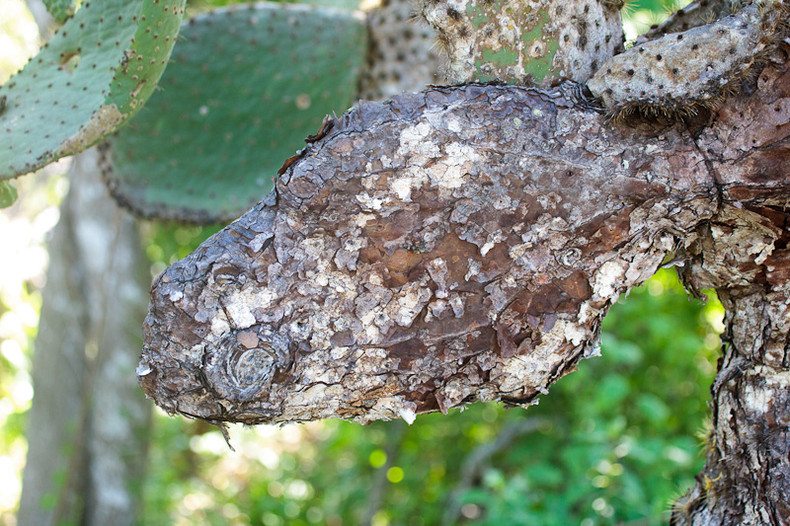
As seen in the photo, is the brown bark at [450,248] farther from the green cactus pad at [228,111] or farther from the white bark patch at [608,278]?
the green cactus pad at [228,111]

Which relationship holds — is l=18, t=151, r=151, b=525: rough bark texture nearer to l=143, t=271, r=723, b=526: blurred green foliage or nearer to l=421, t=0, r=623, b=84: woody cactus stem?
l=143, t=271, r=723, b=526: blurred green foliage

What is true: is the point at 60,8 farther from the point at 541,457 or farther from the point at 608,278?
the point at 541,457

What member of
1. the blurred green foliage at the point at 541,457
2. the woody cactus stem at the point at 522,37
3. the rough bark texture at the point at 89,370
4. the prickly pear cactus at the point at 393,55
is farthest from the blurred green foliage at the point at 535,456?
the woody cactus stem at the point at 522,37

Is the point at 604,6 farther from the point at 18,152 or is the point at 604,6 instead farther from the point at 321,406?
the point at 18,152

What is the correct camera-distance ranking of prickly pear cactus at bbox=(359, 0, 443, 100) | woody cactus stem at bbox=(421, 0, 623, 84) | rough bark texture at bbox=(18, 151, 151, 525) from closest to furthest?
woody cactus stem at bbox=(421, 0, 623, 84) → prickly pear cactus at bbox=(359, 0, 443, 100) → rough bark texture at bbox=(18, 151, 151, 525)

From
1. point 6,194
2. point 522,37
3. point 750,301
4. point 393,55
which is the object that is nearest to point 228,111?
point 393,55

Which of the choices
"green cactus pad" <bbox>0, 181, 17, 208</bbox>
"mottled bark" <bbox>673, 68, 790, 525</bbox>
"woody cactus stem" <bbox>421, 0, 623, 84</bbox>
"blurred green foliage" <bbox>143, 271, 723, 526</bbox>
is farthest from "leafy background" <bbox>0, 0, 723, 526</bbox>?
"green cactus pad" <bbox>0, 181, 17, 208</bbox>
